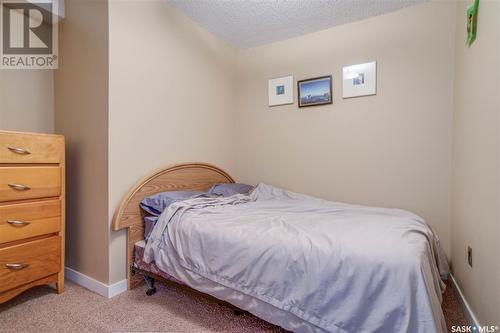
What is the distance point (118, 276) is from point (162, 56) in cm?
176

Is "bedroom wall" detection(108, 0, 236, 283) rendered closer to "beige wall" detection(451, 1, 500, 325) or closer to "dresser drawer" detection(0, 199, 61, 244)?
"dresser drawer" detection(0, 199, 61, 244)

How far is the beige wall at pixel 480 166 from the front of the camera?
45.3 inches

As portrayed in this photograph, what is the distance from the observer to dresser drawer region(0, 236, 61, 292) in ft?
4.94

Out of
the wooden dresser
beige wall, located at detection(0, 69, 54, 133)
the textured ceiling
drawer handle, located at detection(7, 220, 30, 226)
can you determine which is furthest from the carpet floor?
the textured ceiling

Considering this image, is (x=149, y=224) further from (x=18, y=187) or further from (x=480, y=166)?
(x=480, y=166)

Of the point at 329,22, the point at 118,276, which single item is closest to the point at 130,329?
the point at 118,276

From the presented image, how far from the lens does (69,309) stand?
62.9 inches

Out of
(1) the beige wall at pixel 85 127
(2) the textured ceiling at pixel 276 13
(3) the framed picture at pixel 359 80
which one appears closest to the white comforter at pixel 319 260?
(1) the beige wall at pixel 85 127

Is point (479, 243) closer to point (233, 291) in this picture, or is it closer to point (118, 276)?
point (233, 291)

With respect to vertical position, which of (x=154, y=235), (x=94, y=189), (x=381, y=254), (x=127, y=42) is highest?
(x=127, y=42)

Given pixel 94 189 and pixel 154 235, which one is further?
pixel 94 189

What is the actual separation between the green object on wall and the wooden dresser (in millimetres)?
2720

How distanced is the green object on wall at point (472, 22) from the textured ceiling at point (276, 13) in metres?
0.75
